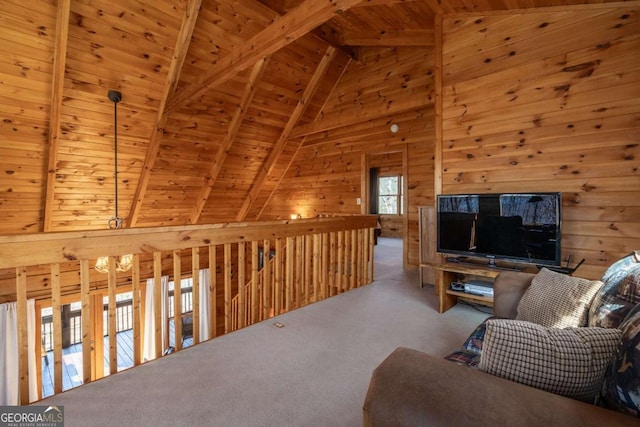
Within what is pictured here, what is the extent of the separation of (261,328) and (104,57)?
348 centimetres

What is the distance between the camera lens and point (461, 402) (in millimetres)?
761

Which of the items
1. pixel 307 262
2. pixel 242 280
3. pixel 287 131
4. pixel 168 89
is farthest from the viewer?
pixel 287 131

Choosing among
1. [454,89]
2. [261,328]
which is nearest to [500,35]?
[454,89]

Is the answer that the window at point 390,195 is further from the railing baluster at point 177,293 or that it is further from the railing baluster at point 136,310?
the railing baluster at point 136,310

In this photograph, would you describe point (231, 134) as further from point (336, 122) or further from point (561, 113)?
point (561, 113)

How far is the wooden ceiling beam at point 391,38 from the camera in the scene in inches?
163

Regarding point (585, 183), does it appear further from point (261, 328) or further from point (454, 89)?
point (261, 328)

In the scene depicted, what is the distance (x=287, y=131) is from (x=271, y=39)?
2997 millimetres

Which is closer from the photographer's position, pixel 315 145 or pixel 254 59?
pixel 254 59

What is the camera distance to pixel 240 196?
6820 millimetres

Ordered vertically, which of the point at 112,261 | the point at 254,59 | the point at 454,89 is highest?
the point at 254,59

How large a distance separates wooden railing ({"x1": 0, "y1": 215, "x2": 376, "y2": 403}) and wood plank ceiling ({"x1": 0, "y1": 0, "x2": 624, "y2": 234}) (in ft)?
5.31

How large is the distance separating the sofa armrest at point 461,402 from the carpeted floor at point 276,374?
0.94 meters

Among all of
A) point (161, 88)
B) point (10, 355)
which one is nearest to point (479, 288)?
point (161, 88)
